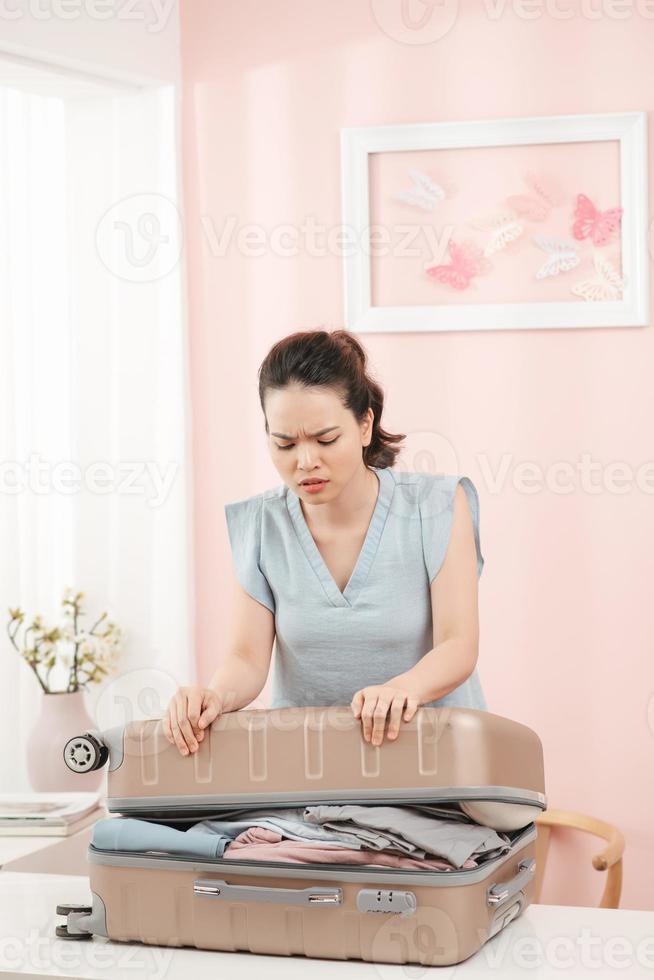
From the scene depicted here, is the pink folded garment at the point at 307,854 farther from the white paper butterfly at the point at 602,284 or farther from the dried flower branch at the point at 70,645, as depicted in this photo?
the white paper butterfly at the point at 602,284

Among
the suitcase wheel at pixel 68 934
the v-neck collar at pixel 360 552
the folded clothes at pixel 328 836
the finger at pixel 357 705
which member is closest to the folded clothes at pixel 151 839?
the folded clothes at pixel 328 836

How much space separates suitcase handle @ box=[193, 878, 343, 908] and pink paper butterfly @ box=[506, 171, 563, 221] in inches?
76.6

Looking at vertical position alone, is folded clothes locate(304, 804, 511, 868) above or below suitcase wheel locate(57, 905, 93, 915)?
above

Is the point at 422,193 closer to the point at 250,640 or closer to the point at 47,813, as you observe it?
the point at 250,640

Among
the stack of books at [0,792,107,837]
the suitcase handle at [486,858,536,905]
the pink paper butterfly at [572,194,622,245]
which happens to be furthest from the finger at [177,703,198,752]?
the pink paper butterfly at [572,194,622,245]

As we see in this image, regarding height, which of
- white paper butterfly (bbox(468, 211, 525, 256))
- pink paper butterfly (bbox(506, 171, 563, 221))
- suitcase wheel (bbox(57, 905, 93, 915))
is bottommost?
suitcase wheel (bbox(57, 905, 93, 915))

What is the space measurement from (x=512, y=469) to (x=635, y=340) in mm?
419

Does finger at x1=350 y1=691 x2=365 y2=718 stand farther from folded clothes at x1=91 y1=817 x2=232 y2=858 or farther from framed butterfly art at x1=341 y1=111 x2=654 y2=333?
framed butterfly art at x1=341 y1=111 x2=654 y2=333

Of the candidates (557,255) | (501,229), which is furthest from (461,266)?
(557,255)

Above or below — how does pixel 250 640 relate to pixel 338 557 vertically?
below

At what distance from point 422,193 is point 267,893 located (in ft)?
6.45

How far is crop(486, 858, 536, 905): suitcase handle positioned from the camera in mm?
1192

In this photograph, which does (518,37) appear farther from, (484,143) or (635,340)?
(635,340)

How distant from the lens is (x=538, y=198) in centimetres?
A: 271
